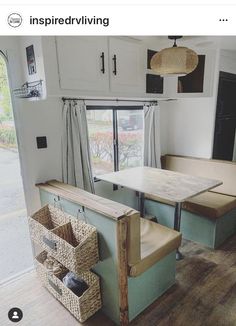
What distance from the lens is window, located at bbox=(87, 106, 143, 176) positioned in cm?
262

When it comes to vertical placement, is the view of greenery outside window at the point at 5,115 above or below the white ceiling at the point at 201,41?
below

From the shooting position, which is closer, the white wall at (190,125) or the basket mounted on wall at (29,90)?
the basket mounted on wall at (29,90)

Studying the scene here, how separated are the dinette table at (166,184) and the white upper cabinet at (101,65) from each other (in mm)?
840

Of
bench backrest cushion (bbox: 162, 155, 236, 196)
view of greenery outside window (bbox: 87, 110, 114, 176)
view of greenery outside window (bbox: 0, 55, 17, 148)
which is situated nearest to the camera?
view of greenery outside window (bbox: 0, 55, 17, 148)

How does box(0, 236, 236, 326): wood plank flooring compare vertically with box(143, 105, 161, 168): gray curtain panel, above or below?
below

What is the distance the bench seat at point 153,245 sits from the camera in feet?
5.07

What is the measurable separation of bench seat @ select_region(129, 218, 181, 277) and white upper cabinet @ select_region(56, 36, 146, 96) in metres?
1.22

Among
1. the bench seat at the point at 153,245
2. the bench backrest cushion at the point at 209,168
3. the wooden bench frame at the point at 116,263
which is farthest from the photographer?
the bench backrest cushion at the point at 209,168

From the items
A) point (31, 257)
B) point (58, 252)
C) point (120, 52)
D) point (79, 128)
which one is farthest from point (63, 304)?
point (120, 52)

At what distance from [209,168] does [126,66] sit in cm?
165

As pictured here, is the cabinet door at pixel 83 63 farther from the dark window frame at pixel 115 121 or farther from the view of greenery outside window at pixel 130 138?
the view of greenery outside window at pixel 130 138

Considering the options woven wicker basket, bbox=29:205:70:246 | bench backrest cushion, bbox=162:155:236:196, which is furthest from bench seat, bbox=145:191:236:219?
woven wicker basket, bbox=29:205:70:246

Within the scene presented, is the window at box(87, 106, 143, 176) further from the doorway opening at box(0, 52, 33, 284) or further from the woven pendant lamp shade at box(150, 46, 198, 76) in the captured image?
the woven pendant lamp shade at box(150, 46, 198, 76)
